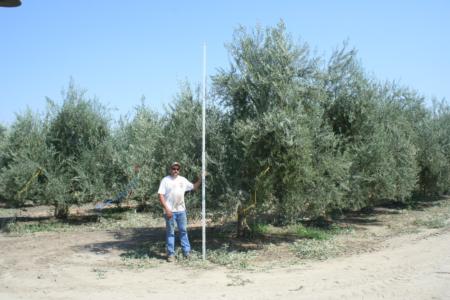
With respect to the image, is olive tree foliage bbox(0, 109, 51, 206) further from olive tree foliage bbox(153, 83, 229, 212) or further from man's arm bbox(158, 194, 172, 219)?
man's arm bbox(158, 194, 172, 219)

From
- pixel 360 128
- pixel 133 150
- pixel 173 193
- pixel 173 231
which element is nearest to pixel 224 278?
pixel 173 231

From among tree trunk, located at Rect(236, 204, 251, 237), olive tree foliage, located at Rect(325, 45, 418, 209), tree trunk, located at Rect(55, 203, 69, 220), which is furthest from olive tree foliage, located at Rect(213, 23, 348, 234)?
tree trunk, located at Rect(55, 203, 69, 220)

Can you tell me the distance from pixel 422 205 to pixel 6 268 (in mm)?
18942

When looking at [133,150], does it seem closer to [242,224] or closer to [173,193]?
[242,224]

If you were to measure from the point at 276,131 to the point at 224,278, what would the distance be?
3.45 metres

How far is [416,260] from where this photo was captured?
9.26 metres

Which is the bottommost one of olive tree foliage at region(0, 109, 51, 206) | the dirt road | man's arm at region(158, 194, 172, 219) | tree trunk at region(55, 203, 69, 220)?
the dirt road

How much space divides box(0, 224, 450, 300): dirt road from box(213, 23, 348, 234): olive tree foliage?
1.90 m

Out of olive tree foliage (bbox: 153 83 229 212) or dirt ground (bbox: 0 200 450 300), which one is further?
olive tree foliage (bbox: 153 83 229 212)

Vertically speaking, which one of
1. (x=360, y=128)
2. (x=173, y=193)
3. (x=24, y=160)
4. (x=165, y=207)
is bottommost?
(x=165, y=207)

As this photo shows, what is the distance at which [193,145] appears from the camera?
1073cm

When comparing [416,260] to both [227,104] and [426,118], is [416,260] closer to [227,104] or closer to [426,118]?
[227,104]

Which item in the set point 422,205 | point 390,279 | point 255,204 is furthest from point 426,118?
point 390,279

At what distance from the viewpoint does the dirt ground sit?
7039 millimetres
